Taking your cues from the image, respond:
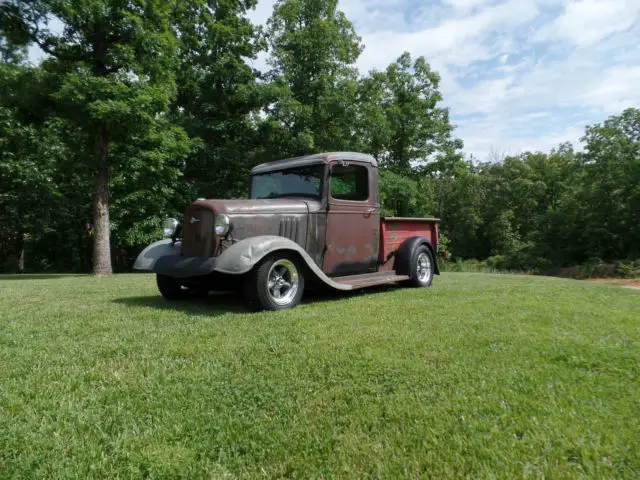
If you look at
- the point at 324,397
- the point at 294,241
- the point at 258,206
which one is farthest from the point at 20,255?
the point at 324,397

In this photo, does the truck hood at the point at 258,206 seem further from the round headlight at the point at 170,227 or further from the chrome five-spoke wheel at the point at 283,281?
the round headlight at the point at 170,227

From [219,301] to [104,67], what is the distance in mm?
9770

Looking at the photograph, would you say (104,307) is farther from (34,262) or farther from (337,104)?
(34,262)

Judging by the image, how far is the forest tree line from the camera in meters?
10.9

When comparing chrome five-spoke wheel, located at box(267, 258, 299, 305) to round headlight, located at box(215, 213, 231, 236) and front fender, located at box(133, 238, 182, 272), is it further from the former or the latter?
front fender, located at box(133, 238, 182, 272)

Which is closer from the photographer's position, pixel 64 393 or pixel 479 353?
pixel 64 393

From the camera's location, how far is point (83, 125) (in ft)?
36.4

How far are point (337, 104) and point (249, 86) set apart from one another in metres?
3.89

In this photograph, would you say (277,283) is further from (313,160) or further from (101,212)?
(101,212)

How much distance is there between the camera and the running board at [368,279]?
17.3 ft

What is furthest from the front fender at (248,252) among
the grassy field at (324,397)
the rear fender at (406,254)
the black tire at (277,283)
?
the rear fender at (406,254)

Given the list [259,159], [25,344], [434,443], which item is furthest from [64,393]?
[259,159]

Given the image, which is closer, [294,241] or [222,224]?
[222,224]

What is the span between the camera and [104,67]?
1134cm
